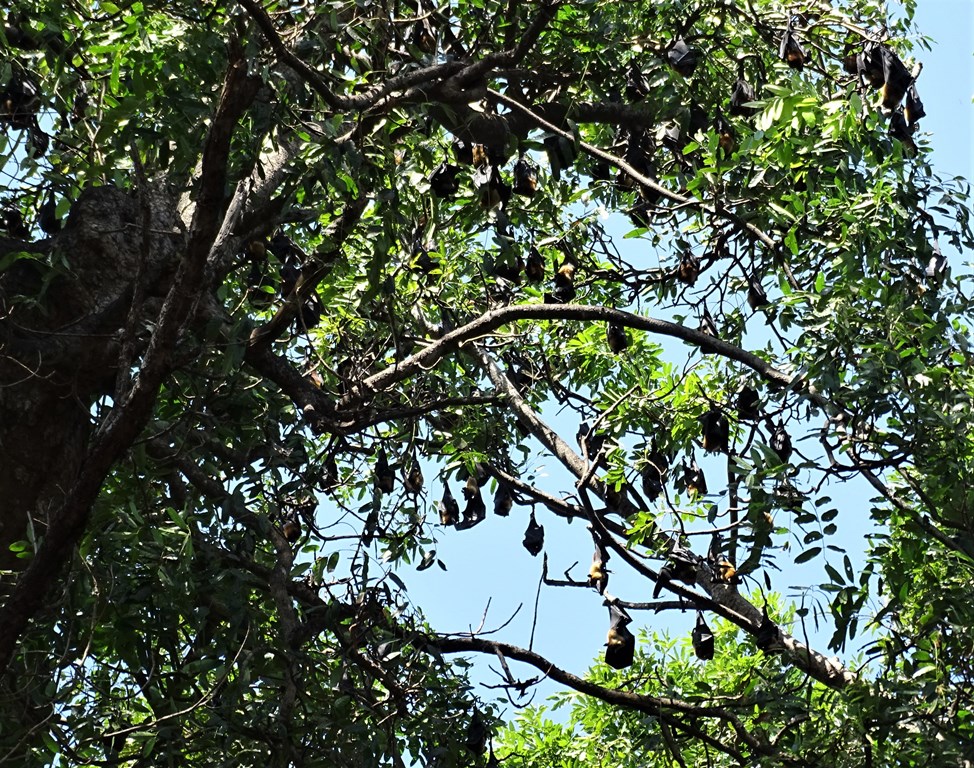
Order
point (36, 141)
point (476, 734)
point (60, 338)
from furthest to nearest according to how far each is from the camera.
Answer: point (36, 141) → point (476, 734) → point (60, 338)

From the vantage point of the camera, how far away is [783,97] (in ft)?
15.7

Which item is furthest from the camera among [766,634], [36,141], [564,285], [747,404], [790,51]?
[564,285]

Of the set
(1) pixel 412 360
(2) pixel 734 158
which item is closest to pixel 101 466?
(1) pixel 412 360

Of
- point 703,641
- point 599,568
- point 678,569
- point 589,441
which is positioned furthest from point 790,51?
point 703,641

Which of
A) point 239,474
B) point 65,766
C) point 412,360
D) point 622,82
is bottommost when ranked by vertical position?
point 65,766

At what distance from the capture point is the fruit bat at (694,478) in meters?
5.91

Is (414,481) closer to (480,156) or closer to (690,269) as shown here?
(480,156)

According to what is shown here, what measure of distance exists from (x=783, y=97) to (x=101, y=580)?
3.23 meters

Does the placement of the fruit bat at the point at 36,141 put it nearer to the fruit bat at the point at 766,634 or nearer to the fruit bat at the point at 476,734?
the fruit bat at the point at 476,734

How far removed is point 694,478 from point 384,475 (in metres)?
1.55

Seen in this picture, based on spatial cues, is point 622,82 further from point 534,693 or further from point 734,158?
point 534,693

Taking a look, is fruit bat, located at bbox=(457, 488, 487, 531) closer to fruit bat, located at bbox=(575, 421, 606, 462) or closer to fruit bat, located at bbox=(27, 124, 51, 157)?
fruit bat, located at bbox=(575, 421, 606, 462)

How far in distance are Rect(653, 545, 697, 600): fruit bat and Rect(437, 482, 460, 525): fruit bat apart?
1621 mm

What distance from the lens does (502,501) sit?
22.9 ft
